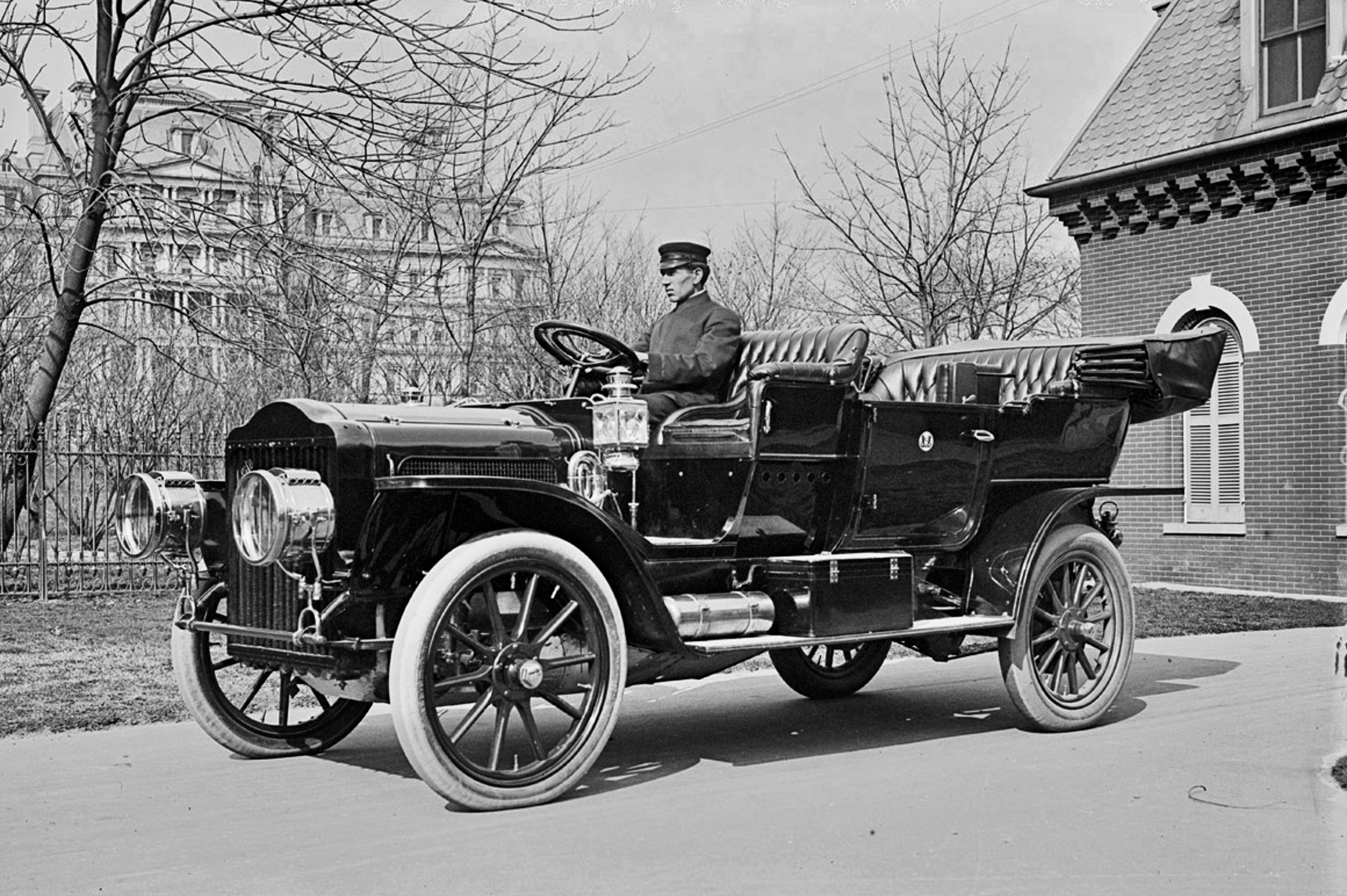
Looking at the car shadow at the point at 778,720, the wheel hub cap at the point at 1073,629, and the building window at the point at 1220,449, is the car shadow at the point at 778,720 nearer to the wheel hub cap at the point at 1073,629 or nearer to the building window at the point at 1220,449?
the wheel hub cap at the point at 1073,629

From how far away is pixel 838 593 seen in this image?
264 inches

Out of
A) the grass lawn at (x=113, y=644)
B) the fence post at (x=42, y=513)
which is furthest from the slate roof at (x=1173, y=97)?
the fence post at (x=42, y=513)

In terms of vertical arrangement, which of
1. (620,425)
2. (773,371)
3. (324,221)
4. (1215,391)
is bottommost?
(620,425)

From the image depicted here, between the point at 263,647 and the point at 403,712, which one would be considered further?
the point at 263,647

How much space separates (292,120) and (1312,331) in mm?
10050

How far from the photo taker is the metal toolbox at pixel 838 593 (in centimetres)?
665

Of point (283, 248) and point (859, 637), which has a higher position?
point (283, 248)

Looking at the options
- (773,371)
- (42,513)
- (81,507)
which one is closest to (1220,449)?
(773,371)

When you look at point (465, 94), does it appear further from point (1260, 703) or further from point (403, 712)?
point (403, 712)

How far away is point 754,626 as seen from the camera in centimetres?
661

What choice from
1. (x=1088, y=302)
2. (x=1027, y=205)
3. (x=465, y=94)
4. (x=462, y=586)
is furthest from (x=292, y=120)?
(x=1027, y=205)

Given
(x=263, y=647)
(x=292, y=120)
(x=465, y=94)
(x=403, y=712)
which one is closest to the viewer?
(x=403, y=712)

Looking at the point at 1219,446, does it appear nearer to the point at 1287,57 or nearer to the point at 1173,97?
the point at 1173,97

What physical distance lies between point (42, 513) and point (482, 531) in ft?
31.0
